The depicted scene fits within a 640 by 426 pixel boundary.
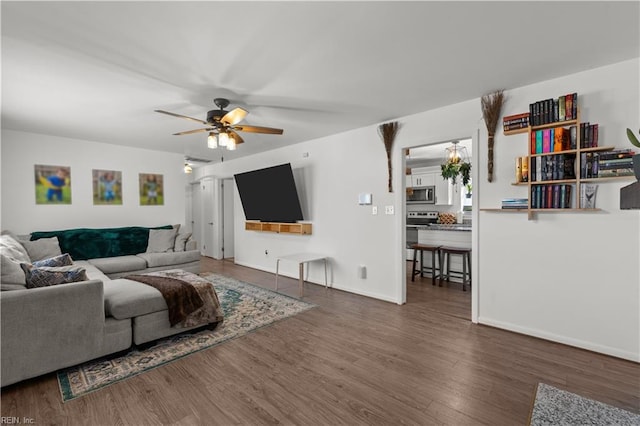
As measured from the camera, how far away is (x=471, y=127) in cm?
331

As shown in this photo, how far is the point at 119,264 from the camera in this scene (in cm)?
451

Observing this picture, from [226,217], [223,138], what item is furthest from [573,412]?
[226,217]

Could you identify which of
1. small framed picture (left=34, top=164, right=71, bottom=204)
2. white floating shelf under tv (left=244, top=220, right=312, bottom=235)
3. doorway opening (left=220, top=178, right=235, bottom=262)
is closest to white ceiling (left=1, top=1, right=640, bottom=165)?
small framed picture (left=34, top=164, right=71, bottom=204)

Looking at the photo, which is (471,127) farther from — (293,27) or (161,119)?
(161,119)

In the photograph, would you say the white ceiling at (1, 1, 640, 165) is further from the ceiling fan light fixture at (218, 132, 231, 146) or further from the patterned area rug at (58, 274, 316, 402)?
the patterned area rug at (58, 274, 316, 402)

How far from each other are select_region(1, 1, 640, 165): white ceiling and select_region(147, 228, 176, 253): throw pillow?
2.31 meters

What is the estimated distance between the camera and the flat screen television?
510 cm

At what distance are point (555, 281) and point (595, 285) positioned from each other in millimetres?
275

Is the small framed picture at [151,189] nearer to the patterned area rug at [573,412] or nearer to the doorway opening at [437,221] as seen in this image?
the doorway opening at [437,221]

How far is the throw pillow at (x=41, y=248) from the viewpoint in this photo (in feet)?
13.4

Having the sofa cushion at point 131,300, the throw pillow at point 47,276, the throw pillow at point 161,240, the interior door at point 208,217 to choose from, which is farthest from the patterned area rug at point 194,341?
the interior door at point 208,217

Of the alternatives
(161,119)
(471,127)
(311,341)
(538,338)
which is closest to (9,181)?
(161,119)

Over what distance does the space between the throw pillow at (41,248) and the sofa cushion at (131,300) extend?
2.04m

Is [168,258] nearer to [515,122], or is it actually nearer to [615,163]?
[515,122]
